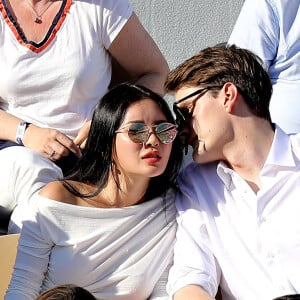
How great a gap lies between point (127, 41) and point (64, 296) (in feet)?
3.94

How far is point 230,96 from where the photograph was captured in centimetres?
225

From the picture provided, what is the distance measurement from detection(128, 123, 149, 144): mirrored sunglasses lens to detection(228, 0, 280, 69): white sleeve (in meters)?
0.79

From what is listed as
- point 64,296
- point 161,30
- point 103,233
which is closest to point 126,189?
point 103,233

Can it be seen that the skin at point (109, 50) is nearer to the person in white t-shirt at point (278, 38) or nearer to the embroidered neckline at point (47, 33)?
the embroidered neckline at point (47, 33)

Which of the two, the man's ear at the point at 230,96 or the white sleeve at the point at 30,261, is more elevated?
the man's ear at the point at 230,96

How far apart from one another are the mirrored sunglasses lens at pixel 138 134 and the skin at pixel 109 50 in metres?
0.30

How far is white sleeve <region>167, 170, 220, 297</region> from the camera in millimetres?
2143

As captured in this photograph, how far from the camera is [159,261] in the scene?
223 centimetres

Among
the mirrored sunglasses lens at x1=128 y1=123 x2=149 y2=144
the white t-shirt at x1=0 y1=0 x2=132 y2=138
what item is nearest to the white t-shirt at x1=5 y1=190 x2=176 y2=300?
the mirrored sunglasses lens at x1=128 y1=123 x2=149 y2=144

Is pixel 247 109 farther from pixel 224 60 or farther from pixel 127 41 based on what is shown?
pixel 127 41

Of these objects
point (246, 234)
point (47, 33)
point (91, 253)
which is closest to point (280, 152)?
point (246, 234)

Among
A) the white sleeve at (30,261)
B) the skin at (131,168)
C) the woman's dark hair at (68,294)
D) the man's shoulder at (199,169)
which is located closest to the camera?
the woman's dark hair at (68,294)

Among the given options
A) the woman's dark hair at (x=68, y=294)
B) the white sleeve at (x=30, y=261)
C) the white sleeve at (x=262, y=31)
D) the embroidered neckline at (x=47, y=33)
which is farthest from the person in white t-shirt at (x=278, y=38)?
the woman's dark hair at (x=68, y=294)

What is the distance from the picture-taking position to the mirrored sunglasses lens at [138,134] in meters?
2.19
